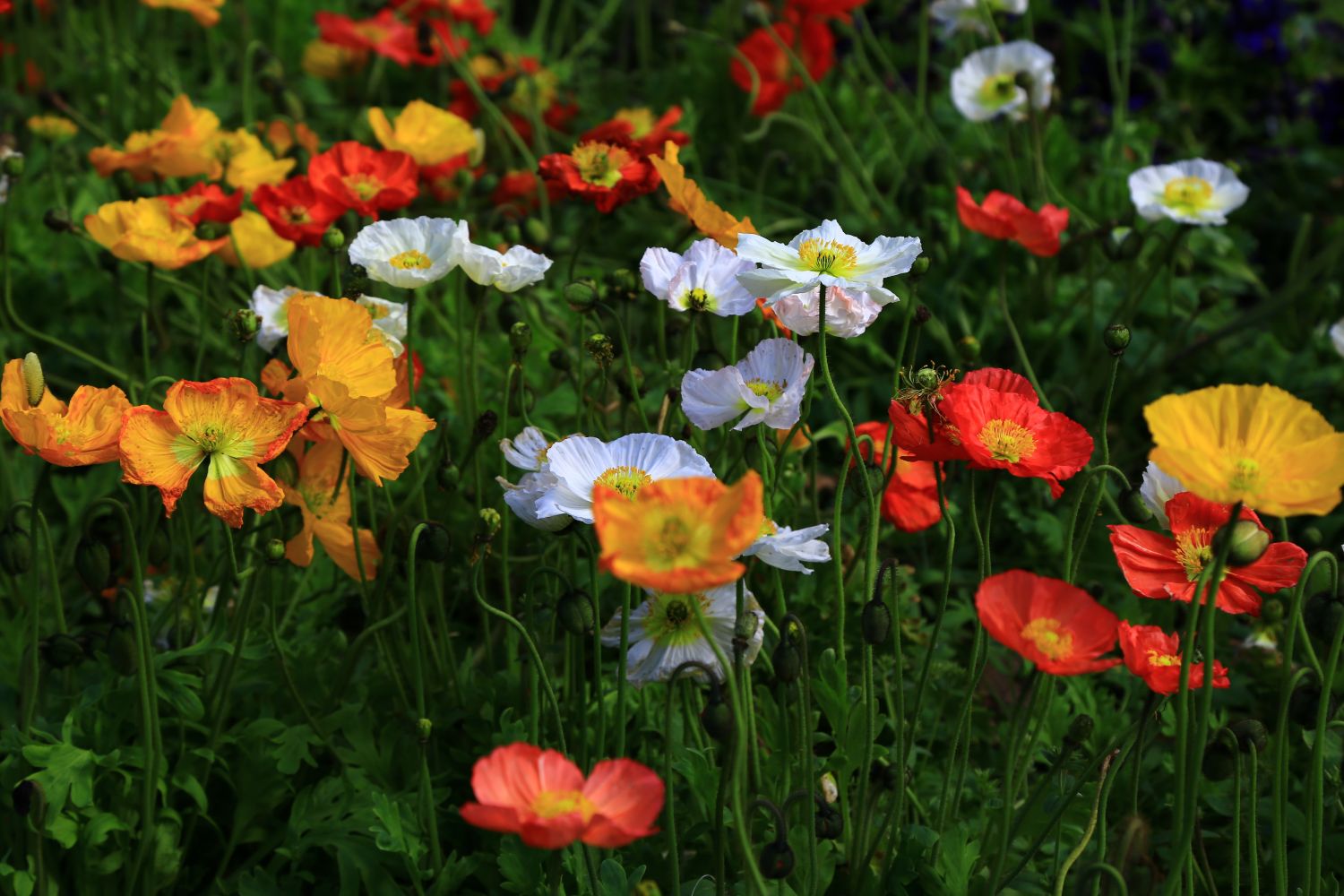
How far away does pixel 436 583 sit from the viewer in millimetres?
1641

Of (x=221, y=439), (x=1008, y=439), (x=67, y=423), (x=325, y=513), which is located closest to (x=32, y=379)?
(x=67, y=423)

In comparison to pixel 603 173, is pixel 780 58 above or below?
below

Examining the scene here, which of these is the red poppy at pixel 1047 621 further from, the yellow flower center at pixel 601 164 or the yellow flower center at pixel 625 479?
the yellow flower center at pixel 601 164

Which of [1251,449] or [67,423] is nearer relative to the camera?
[1251,449]

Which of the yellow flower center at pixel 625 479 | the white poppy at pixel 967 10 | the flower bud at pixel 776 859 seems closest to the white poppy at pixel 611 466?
the yellow flower center at pixel 625 479

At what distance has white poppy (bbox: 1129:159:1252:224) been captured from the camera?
2.22m

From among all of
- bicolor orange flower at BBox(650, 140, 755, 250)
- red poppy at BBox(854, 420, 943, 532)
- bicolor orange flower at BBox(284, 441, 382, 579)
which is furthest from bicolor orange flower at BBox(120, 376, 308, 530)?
red poppy at BBox(854, 420, 943, 532)

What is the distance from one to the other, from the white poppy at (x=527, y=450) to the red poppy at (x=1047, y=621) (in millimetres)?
485

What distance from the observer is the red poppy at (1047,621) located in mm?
1059

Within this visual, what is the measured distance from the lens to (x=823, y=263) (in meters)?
1.37

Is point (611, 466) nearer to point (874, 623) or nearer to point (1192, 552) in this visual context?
point (874, 623)

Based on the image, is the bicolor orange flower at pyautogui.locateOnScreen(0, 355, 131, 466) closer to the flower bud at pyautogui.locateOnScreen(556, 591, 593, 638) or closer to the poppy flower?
the flower bud at pyautogui.locateOnScreen(556, 591, 593, 638)

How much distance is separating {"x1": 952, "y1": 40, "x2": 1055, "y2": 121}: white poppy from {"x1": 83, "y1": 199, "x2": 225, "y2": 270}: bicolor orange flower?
155 centimetres

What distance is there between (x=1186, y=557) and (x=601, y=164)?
95cm
